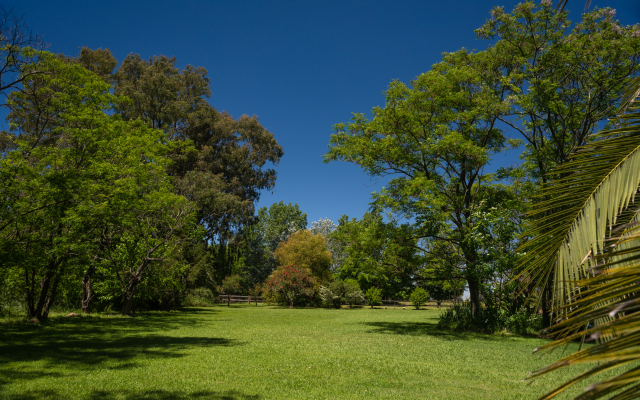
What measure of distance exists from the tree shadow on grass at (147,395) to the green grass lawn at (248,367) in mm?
13

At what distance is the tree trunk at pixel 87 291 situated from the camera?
1638cm

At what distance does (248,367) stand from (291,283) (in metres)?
23.2

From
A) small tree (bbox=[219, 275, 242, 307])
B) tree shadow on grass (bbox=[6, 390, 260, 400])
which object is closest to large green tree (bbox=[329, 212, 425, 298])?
tree shadow on grass (bbox=[6, 390, 260, 400])

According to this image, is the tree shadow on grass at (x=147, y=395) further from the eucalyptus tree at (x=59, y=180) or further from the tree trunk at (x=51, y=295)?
the tree trunk at (x=51, y=295)

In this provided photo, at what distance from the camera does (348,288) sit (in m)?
33.3

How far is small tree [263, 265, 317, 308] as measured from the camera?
2933 cm

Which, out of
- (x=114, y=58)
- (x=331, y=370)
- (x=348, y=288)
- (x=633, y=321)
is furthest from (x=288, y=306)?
(x=633, y=321)

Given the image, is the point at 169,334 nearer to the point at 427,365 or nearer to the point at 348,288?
the point at 427,365

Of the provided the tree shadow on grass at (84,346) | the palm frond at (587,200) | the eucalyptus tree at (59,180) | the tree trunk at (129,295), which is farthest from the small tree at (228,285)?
the palm frond at (587,200)

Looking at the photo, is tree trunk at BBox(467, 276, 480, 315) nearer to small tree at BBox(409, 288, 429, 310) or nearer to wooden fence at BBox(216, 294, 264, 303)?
small tree at BBox(409, 288, 429, 310)

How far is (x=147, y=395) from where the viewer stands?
15.4 ft

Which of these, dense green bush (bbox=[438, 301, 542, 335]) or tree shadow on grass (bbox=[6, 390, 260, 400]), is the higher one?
tree shadow on grass (bbox=[6, 390, 260, 400])

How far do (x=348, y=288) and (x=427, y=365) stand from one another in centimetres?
2636

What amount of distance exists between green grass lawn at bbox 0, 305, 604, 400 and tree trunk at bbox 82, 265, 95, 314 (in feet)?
18.3
